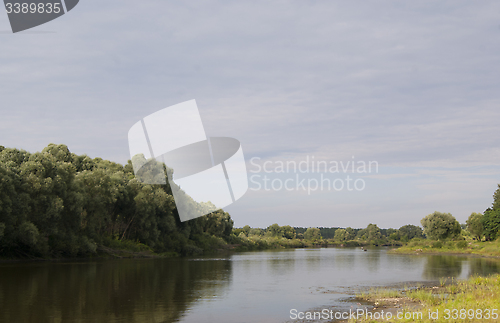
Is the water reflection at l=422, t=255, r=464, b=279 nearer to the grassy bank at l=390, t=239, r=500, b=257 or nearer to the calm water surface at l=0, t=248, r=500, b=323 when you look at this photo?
the calm water surface at l=0, t=248, r=500, b=323

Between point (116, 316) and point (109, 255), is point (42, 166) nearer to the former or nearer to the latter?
point (109, 255)

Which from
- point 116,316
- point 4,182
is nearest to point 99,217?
point 4,182

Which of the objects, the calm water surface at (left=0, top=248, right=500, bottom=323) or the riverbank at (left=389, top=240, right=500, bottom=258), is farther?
the riverbank at (left=389, top=240, right=500, bottom=258)

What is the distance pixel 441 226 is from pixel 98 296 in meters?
120

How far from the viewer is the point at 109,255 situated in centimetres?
7212

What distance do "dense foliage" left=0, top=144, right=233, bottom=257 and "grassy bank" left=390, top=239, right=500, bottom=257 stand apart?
63.7 meters

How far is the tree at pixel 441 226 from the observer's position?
126 metres

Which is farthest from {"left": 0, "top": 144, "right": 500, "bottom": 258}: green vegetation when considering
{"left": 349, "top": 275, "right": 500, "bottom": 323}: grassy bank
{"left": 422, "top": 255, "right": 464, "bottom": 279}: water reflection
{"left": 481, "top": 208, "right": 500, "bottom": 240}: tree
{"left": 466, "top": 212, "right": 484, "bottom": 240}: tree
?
{"left": 349, "top": 275, "right": 500, "bottom": 323}: grassy bank

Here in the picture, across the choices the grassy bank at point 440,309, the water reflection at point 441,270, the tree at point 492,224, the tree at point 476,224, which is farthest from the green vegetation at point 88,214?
the grassy bank at point 440,309

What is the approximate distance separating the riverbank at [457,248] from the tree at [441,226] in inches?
152

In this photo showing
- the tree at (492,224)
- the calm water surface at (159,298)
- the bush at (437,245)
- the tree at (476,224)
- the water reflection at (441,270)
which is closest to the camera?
the calm water surface at (159,298)

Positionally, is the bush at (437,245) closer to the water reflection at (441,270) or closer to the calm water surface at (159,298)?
the water reflection at (441,270)

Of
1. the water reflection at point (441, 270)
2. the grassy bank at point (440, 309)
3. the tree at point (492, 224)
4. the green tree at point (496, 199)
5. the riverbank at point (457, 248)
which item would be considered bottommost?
the riverbank at point (457, 248)

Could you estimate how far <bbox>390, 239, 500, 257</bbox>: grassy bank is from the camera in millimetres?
93062
